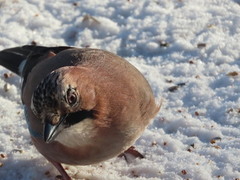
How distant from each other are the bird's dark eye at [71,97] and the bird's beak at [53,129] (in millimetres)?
70

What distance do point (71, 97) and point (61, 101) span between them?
53mm

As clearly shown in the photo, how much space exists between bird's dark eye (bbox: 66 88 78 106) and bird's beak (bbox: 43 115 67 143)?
70 mm

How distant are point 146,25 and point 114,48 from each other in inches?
15.3

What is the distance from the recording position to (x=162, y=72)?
413 cm

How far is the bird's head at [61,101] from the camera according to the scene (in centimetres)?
235

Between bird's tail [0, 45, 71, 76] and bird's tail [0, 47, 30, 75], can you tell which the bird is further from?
bird's tail [0, 47, 30, 75]

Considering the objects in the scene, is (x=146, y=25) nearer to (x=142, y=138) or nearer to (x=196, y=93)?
(x=196, y=93)

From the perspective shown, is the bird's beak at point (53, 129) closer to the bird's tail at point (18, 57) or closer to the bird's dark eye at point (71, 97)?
the bird's dark eye at point (71, 97)

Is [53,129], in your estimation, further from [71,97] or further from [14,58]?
[14,58]

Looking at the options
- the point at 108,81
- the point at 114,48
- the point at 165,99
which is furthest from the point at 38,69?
the point at 114,48

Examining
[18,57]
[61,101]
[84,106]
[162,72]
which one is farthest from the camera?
[162,72]

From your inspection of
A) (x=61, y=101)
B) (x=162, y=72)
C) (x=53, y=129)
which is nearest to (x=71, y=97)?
(x=61, y=101)

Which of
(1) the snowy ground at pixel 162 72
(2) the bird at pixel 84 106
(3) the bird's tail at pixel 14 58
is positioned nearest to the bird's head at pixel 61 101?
(2) the bird at pixel 84 106

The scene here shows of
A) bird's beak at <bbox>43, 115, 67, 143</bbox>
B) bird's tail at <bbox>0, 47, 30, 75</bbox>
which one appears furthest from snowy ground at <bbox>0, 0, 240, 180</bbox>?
bird's beak at <bbox>43, 115, 67, 143</bbox>
